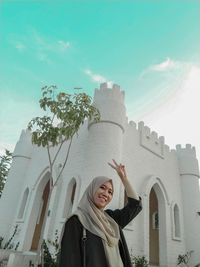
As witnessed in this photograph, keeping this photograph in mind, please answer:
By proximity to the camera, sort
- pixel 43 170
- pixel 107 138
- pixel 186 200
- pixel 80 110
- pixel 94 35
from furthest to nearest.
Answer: pixel 186 200 → pixel 43 170 → pixel 107 138 → pixel 94 35 → pixel 80 110

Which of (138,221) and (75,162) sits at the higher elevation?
(75,162)

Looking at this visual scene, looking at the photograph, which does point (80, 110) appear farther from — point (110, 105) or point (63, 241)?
point (63, 241)

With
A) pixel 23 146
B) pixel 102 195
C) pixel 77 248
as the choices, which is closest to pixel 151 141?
pixel 23 146

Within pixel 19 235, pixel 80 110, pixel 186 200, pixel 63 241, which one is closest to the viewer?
pixel 63 241

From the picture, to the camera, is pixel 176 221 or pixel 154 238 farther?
pixel 154 238

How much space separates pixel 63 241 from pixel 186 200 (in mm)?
10384

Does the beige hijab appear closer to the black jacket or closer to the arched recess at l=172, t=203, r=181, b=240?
the black jacket

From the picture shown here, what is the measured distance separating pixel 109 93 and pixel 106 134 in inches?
69.2

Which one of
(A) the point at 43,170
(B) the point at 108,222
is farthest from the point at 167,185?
(B) the point at 108,222

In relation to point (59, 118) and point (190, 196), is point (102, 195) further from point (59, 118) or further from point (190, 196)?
point (190, 196)

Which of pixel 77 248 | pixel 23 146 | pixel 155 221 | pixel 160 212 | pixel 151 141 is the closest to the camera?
pixel 77 248

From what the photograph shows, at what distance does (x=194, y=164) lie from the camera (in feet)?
35.7

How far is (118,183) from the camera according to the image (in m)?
6.80

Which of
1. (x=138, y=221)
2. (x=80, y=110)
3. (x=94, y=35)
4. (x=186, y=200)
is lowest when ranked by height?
(x=138, y=221)
